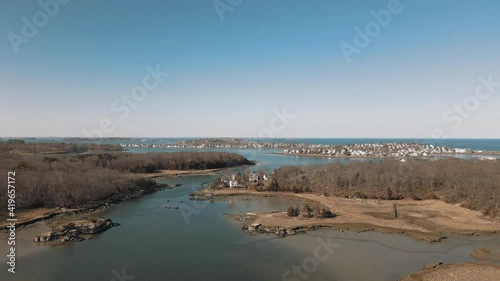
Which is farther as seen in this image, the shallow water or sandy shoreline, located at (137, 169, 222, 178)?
sandy shoreline, located at (137, 169, 222, 178)

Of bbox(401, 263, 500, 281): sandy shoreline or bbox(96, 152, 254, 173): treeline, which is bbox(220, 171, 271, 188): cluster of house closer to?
bbox(96, 152, 254, 173): treeline

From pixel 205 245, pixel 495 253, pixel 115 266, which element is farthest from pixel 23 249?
pixel 495 253

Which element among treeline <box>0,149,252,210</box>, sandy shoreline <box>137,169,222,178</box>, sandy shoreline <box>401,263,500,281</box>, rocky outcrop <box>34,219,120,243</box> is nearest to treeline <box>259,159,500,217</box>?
sandy shoreline <box>401,263,500,281</box>

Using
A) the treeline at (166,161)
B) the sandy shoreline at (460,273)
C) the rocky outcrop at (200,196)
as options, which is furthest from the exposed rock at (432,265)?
the treeline at (166,161)

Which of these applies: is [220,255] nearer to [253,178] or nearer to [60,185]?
[60,185]

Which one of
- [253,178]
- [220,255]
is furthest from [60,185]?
[253,178]

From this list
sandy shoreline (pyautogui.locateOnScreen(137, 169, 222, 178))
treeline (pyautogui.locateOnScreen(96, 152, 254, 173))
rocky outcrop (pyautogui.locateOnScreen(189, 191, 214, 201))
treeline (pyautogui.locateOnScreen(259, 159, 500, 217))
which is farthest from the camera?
treeline (pyautogui.locateOnScreen(96, 152, 254, 173))
